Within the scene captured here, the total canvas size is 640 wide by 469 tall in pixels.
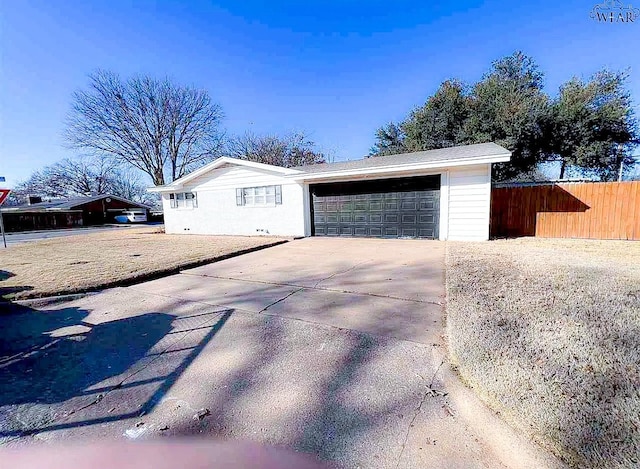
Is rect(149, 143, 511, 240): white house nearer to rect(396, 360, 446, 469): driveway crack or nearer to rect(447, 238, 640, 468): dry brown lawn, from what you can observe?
rect(447, 238, 640, 468): dry brown lawn

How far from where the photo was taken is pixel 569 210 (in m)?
9.59

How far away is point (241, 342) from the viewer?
2.88 metres

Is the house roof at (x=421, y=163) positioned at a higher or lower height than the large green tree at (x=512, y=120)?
lower

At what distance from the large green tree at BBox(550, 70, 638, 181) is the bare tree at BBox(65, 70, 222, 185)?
1026 inches

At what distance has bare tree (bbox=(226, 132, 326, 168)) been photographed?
26.6 metres

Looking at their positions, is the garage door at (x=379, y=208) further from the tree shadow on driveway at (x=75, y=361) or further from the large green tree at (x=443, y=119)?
the large green tree at (x=443, y=119)

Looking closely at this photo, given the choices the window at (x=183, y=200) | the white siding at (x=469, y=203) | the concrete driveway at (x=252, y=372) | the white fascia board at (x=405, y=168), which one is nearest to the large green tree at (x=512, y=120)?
the white siding at (x=469, y=203)

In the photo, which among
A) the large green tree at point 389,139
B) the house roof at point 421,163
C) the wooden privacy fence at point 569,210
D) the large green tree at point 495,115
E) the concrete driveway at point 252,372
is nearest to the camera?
the concrete driveway at point 252,372

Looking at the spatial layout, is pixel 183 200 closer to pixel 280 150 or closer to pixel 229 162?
pixel 229 162

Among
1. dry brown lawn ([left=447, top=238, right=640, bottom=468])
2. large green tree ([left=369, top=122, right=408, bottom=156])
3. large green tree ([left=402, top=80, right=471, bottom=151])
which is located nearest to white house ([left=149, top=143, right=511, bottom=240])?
dry brown lawn ([left=447, top=238, right=640, bottom=468])

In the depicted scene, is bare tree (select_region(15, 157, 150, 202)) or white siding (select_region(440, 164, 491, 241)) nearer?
white siding (select_region(440, 164, 491, 241))

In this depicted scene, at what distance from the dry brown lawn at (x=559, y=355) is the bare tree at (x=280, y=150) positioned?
2432 cm

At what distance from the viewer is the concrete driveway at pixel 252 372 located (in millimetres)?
1703

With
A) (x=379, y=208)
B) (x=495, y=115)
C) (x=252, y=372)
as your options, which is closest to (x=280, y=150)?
(x=495, y=115)
